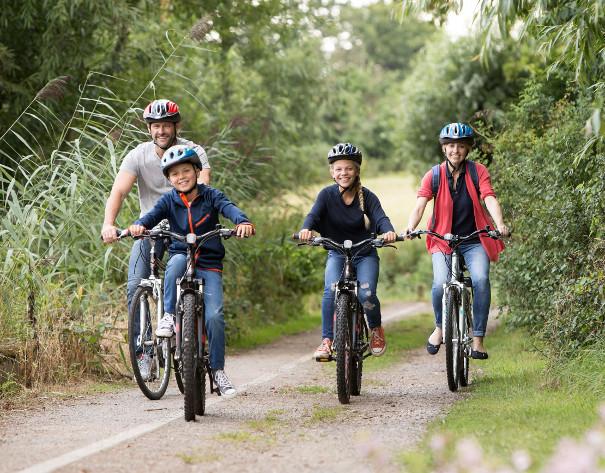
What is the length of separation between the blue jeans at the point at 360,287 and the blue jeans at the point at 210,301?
3.54 feet

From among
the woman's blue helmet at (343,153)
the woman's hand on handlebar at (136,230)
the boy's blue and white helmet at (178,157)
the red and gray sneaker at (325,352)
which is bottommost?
the red and gray sneaker at (325,352)

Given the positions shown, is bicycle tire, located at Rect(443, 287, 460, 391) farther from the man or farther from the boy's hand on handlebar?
the boy's hand on handlebar

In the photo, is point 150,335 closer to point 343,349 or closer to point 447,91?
point 343,349

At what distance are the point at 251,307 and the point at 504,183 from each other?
5162 millimetres

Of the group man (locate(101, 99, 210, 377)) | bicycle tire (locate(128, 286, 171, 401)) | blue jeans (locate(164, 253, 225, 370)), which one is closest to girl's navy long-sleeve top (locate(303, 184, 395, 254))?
man (locate(101, 99, 210, 377))

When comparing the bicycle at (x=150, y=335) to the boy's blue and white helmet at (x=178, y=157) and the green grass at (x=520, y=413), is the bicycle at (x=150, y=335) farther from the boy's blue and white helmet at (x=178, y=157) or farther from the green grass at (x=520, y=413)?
the green grass at (x=520, y=413)

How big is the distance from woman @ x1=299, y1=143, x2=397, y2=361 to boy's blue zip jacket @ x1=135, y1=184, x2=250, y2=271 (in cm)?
93

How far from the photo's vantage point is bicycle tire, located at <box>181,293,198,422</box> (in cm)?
A: 710

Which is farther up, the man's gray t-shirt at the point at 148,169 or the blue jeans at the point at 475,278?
the man's gray t-shirt at the point at 148,169

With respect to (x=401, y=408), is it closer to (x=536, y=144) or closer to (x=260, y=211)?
(x=536, y=144)

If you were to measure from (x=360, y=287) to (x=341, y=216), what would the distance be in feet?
1.98

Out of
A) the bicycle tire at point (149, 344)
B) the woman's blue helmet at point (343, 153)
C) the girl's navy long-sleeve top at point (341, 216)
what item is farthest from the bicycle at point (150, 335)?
the woman's blue helmet at point (343, 153)

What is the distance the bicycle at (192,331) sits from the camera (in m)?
7.15

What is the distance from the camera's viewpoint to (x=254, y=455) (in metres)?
5.97
